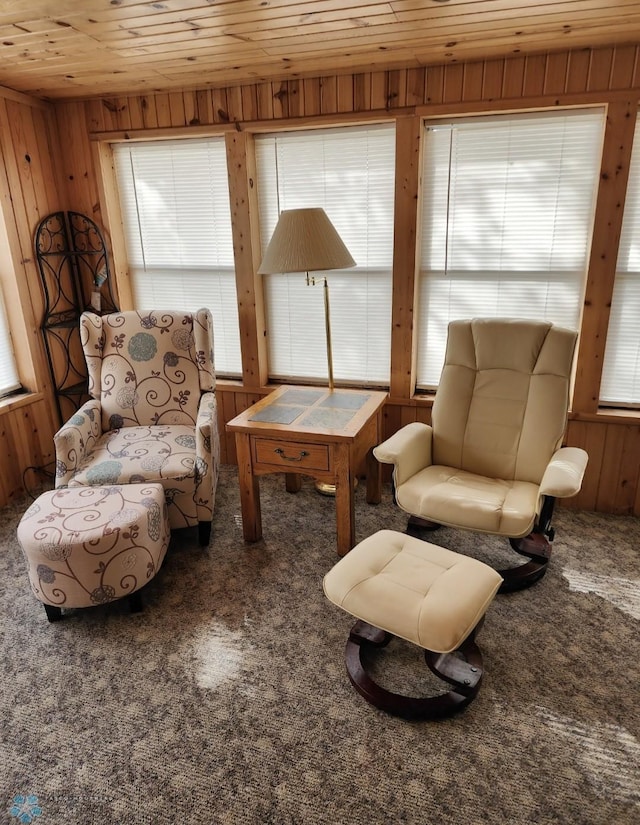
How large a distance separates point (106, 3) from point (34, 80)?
1.26 metres

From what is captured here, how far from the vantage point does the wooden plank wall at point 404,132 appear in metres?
2.48

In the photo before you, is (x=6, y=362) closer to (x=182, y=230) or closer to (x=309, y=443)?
(x=182, y=230)

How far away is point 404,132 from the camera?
9.00 feet

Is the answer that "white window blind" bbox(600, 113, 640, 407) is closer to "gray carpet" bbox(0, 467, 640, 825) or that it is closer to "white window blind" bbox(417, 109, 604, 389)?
"white window blind" bbox(417, 109, 604, 389)

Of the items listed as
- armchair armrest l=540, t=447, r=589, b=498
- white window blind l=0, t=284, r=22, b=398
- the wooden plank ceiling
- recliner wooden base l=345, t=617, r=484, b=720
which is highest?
the wooden plank ceiling

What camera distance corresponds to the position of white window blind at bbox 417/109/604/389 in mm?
2627

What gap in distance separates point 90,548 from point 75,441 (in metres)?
0.74

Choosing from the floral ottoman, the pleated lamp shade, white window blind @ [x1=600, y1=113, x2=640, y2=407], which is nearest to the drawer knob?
the floral ottoman

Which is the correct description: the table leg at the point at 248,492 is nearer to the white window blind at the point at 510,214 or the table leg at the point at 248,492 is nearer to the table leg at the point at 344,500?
the table leg at the point at 344,500

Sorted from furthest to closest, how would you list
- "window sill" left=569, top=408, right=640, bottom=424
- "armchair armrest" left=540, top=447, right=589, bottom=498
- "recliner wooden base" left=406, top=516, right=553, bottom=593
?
"window sill" left=569, top=408, right=640, bottom=424 < "recliner wooden base" left=406, top=516, right=553, bottom=593 < "armchair armrest" left=540, top=447, right=589, bottom=498

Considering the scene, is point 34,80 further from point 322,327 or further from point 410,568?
point 410,568

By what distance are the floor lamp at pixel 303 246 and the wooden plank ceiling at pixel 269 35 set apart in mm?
698

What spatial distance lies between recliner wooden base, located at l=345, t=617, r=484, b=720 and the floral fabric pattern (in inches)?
34.6

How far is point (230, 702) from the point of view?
1.82 meters
